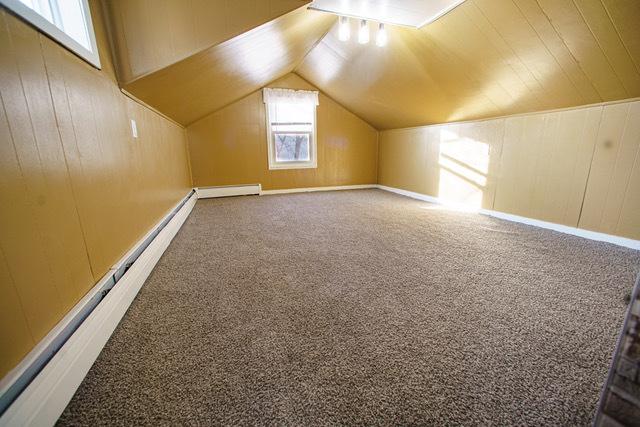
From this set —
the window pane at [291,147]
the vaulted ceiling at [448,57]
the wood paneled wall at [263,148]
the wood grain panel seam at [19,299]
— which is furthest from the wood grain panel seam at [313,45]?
the wood grain panel seam at [19,299]

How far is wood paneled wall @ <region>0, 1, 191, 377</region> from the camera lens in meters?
0.76

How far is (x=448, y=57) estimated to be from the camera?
2.62 metres

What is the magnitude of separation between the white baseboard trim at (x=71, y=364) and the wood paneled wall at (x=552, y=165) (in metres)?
3.75

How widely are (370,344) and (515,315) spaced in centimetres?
79

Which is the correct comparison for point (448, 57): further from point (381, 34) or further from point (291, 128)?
point (291, 128)

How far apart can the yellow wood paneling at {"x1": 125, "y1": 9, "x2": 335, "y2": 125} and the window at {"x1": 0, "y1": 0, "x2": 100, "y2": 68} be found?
0.45m

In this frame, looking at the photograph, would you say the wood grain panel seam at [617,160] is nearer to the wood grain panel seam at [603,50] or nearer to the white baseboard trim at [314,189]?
the wood grain panel seam at [603,50]

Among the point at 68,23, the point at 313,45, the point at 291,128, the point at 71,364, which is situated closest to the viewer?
the point at 71,364

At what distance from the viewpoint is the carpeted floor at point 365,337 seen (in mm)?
794

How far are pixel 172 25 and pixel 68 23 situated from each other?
60 cm

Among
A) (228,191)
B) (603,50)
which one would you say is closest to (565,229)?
(603,50)

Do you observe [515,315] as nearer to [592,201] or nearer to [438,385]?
[438,385]

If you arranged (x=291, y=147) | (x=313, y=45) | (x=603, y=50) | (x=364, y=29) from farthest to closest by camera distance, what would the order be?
1. (x=291, y=147)
2. (x=313, y=45)
3. (x=364, y=29)
4. (x=603, y=50)

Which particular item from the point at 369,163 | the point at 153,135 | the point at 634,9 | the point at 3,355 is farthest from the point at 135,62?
the point at 369,163
